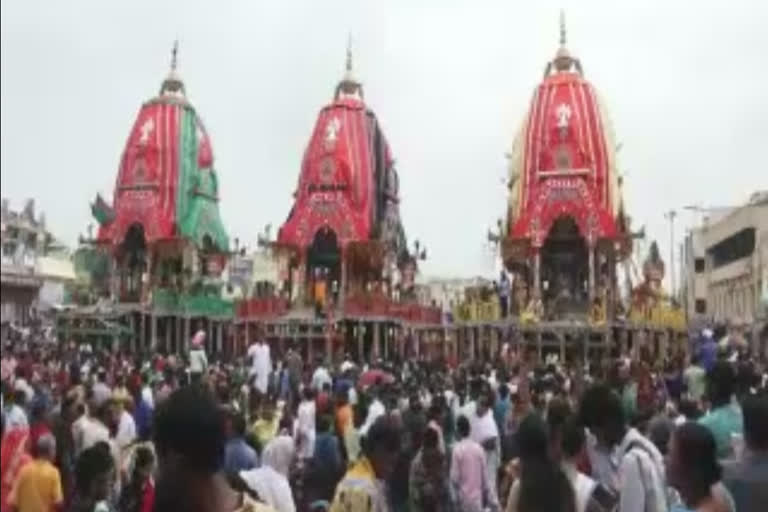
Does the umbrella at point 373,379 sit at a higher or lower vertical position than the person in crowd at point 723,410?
lower

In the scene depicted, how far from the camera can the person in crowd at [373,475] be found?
181 inches

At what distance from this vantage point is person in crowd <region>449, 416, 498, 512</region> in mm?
7422

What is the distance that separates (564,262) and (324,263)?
27.6 ft

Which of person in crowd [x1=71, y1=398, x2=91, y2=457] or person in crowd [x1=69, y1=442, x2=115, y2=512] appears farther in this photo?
person in crowd [x1=71, y1=398, x2=91, y2=457]

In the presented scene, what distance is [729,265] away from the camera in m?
50.0

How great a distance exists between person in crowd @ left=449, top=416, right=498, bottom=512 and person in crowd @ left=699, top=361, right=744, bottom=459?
199cm

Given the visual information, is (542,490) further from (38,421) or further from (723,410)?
(38,421)

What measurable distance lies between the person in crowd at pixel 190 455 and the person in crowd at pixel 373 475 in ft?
6.74

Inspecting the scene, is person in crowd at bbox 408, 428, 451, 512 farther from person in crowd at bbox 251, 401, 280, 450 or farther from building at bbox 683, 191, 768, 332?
building at bbox 683, 191, 768, 332

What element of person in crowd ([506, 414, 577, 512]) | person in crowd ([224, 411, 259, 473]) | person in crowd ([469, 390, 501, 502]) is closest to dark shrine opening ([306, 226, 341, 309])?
person in crowd ([469, 390, 501, 502])

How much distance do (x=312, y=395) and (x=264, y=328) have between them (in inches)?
922

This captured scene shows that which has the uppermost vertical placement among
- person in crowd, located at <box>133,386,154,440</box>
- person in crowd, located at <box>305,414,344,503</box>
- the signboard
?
the signboard

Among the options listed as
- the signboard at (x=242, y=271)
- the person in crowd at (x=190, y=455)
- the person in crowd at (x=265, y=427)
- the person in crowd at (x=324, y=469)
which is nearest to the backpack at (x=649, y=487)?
the person in crowd at (x=190, y=455)

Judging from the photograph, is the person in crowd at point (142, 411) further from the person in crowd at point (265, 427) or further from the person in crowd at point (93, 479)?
the person in crowd at point (93, 479)
